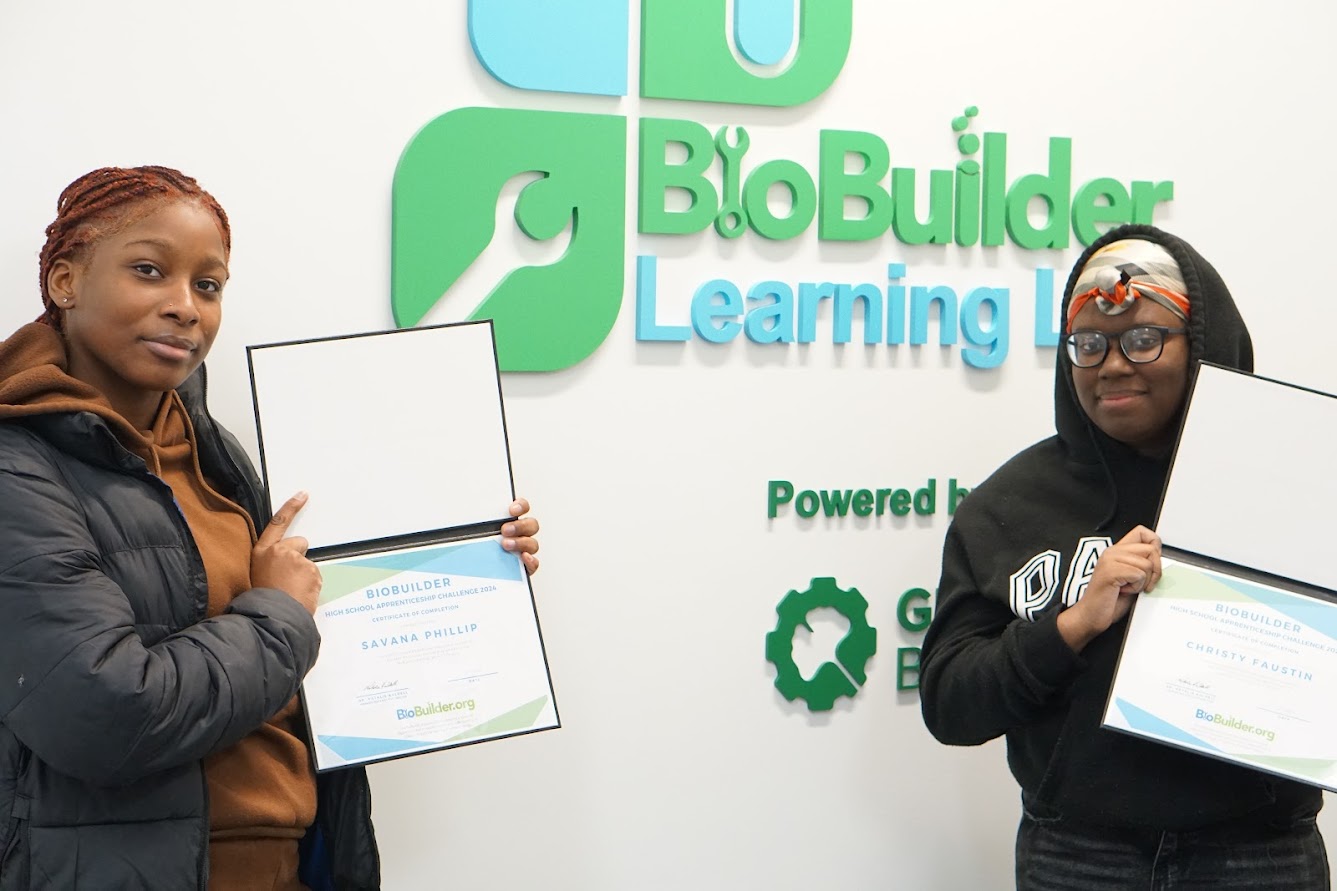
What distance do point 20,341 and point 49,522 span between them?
0.29 m

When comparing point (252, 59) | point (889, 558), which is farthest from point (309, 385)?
point (889, 558)

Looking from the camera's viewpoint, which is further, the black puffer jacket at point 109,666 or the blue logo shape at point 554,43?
the blue logo shape at point 554,43

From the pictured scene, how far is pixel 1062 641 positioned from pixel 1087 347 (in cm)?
45

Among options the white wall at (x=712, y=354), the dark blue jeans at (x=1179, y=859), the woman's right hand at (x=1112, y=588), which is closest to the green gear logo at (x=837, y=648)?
the white wall at (x=712, y=354)

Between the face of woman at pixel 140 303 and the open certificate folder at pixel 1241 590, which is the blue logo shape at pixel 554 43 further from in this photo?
the open certificate folder at pixel 1241 590

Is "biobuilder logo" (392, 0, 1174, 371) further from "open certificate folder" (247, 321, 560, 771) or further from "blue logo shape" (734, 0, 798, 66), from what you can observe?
"open certificate folder" (247, 321, 560, 771)

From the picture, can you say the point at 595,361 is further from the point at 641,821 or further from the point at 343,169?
the point at 641,821

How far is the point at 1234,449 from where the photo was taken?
5.88 feet

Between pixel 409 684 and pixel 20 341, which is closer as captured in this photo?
pixel 20 341

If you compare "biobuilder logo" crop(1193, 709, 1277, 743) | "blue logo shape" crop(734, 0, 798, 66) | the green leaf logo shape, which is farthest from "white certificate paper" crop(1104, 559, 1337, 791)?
"blue logo shape" crop(734, 0, 798, 66)

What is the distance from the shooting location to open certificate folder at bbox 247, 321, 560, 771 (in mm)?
1728

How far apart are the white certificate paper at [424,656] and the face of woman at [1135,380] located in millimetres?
921

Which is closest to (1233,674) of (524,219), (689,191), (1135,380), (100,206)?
(1135,380)

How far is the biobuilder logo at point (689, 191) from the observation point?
2.21m
